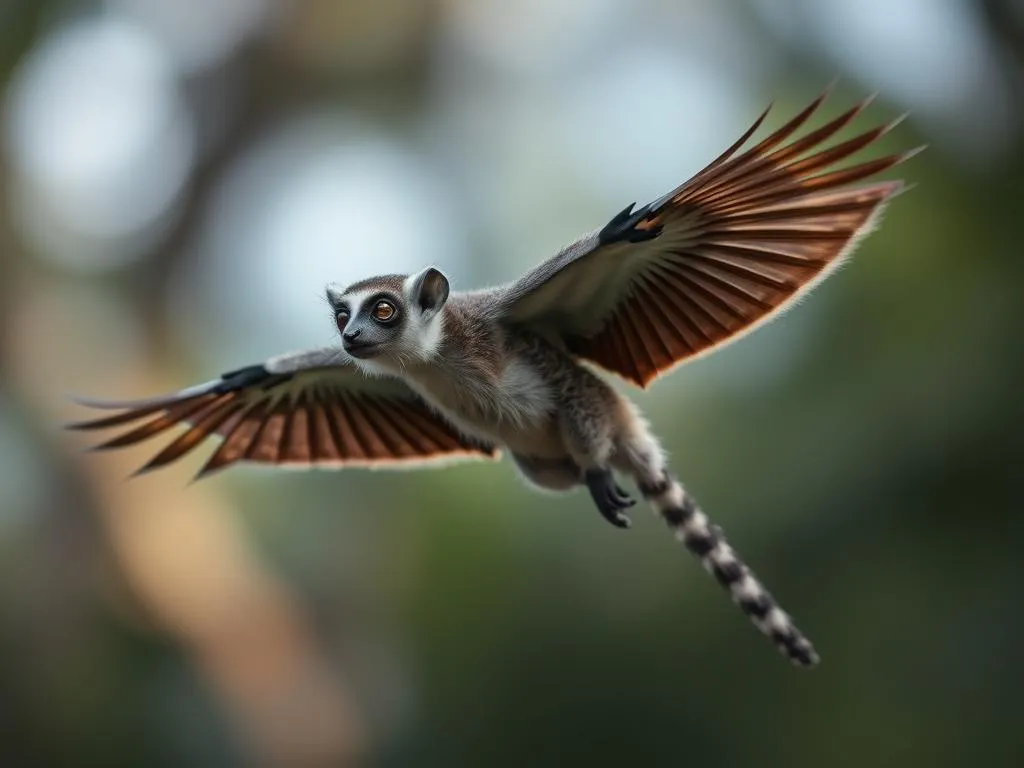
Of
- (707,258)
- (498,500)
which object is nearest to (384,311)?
(707,258)

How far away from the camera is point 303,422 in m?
3.04

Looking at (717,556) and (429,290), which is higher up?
(429,290)

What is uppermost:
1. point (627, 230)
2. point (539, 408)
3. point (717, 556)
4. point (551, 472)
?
point (627, 230)

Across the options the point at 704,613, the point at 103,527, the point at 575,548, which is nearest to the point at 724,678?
the point at 704,613

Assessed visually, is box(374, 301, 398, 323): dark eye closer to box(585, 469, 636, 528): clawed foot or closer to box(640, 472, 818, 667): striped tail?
box(585, 469, 636, 528): clawed foot

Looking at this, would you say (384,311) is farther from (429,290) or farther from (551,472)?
(551,472)

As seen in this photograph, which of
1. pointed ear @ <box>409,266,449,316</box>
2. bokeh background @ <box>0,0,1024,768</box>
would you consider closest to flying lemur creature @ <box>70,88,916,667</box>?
pointed ear @ <box>409,266,449,316</box>

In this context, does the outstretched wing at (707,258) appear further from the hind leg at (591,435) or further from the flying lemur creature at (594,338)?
the hind leg at (591,435)

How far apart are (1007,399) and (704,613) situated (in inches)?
71.6

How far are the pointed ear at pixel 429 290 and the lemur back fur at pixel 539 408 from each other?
1 cm

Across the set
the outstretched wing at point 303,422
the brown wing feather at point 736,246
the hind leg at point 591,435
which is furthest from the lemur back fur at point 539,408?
the outstretched wing at point 303,422

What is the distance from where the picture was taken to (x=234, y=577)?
24.0 ft

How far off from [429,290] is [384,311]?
98 mm

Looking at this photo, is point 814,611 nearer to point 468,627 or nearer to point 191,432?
point 468,627
